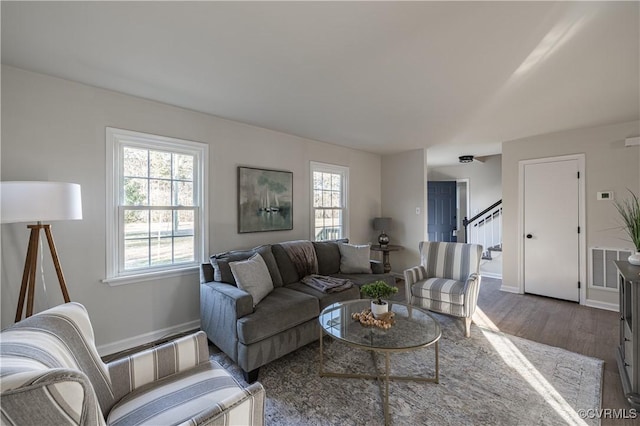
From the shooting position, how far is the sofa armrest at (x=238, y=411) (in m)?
1.01

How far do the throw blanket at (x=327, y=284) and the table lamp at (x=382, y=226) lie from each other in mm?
2072

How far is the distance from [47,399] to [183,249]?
8.28ft

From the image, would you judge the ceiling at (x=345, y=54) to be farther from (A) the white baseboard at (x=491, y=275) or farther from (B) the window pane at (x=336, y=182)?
(A) the white baseboard at (x=491, y=275)

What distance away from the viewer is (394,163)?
5434 mm

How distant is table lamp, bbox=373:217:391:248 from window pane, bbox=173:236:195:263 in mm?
3164

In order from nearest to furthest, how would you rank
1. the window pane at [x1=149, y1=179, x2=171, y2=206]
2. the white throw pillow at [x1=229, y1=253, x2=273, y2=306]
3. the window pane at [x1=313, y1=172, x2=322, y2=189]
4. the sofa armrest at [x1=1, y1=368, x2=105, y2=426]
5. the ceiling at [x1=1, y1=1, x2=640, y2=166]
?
the sofa armrest at [x1=1, y1=368, x2=105, y2=426] < the ceiling at [x1=1, y1=1, x2=640, y2=166] < the white throw pillow at [x1=229, y1=253, x2=273, y2=306] < the window pane at [x1=149, y1=179, x2=171, y2=206] < the window pane at [x1=313, y1=172, x2=322, y2=189]

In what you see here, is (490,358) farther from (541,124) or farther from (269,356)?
(541,124)

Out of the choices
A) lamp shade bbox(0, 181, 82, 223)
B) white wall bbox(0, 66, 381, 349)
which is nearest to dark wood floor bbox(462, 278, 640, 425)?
white wall bbox(0, 66, 381, 349)

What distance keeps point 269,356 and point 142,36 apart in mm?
2433

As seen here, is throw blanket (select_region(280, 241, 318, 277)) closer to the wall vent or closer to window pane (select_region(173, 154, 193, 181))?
window pane (select_region(173, 154, 193, 181))

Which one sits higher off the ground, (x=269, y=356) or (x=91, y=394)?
(x=91, y=394)

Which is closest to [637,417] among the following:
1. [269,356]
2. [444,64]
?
[269,356]

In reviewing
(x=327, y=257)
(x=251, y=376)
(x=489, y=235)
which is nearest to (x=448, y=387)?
(x=251, y=376)

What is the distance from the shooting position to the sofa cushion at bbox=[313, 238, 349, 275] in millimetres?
3605
